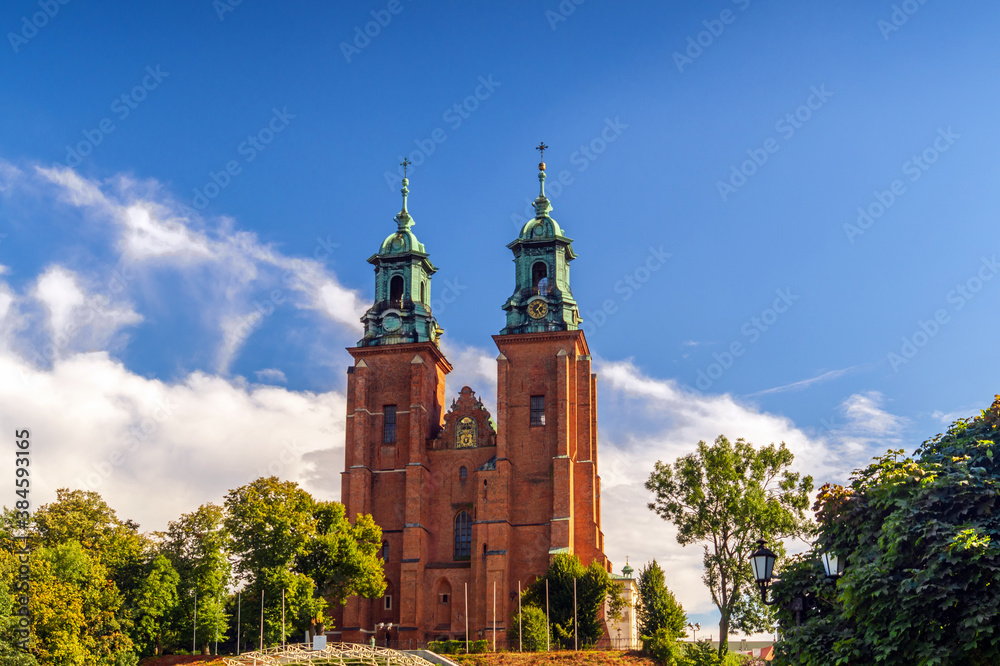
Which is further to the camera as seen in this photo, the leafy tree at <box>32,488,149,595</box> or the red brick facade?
the red brick facade

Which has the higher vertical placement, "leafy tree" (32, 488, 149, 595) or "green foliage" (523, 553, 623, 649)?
"leafy tree" (32, 488, 149, 595)

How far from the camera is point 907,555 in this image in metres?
18.8

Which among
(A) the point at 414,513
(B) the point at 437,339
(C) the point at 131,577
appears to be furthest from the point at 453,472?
(C) the point at 131,577

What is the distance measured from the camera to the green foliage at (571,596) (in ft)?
197

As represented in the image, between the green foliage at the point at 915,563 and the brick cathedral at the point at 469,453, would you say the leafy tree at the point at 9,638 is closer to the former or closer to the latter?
the brick cathedral at the point at 469,453

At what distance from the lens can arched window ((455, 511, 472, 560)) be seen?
6979cm

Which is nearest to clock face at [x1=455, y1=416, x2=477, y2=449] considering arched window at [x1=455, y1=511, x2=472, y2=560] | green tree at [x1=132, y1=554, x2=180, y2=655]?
arched window at [x1=455, y1=511, x2=472, y2=560]

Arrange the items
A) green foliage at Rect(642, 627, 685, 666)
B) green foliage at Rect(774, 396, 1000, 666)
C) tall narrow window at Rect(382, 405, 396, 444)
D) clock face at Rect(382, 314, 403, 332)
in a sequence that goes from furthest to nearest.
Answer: clock face at Rect(382, 314, 403, 332) < tall narrow window at Rect(382, 405, 396, 444) < green foliage at Rect(642, 627, 685, 666) < green foliage at Rect(774, 396, 1000, 666)

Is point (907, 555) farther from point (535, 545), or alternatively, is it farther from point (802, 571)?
point (535, 545)

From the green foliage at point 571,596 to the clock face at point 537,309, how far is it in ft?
57.6

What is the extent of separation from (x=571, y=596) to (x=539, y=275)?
79.2ft

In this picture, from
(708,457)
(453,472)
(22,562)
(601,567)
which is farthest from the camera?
(453,472)

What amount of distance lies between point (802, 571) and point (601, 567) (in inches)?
1644

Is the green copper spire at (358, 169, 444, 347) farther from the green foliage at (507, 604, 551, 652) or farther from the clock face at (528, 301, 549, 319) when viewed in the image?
the green foliage at (507, 604, 551, 652)
